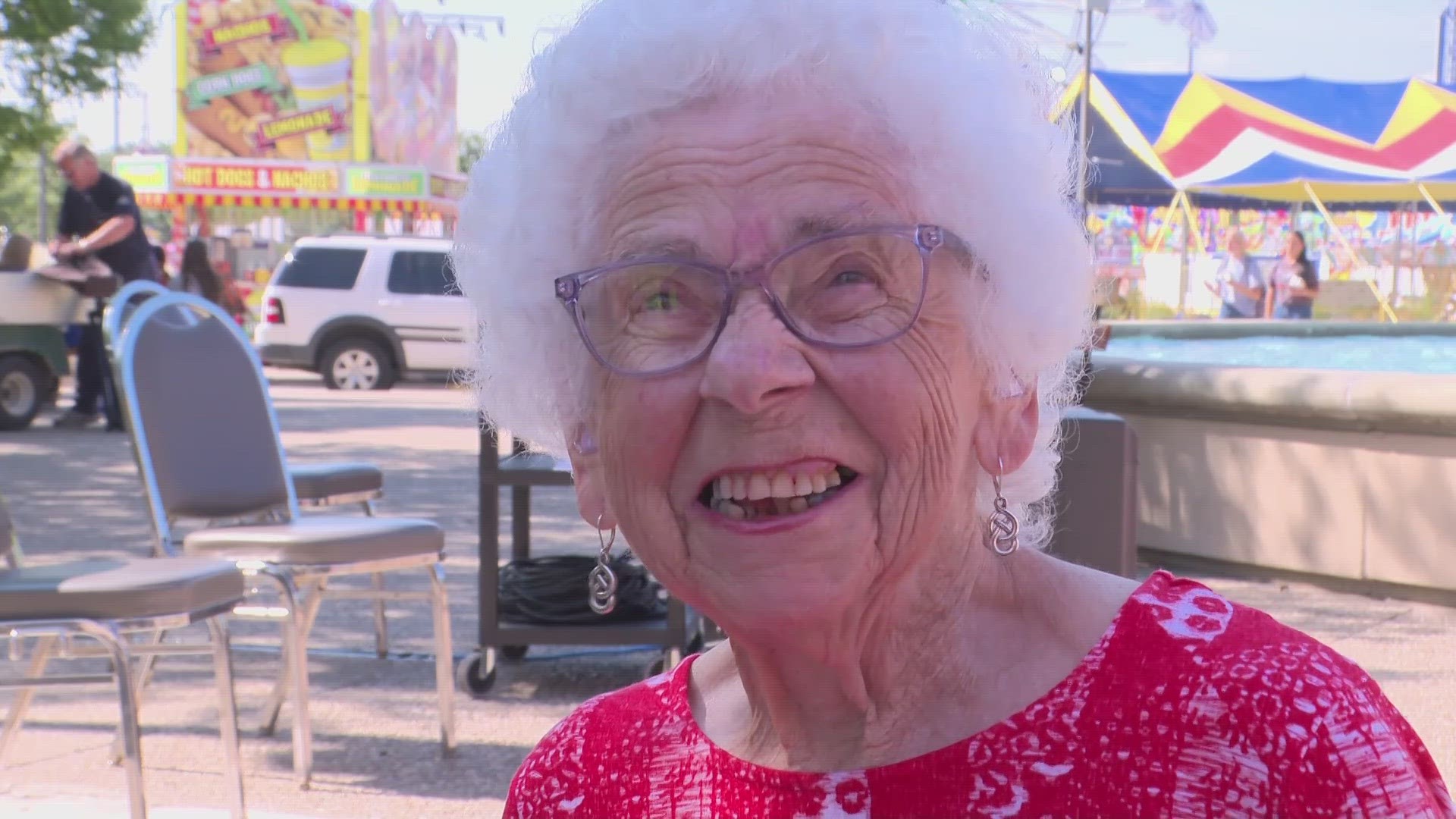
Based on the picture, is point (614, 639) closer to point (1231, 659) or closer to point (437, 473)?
point (1231, 659)

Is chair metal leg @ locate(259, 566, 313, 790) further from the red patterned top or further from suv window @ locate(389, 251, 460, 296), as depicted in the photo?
suv window @ locate(389, 251, 460, 296)

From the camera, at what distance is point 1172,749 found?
4.51 feet

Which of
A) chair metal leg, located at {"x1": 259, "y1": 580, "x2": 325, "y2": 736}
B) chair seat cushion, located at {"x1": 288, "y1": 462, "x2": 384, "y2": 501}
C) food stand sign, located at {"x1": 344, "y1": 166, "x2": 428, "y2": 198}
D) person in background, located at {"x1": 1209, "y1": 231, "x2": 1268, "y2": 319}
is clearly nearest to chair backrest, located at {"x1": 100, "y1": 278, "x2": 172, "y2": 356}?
chair seat cushion, located at {"x1": 288, "y1": 462, "x2": 384, "y2": 501}

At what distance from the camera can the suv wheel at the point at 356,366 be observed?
2025 cm

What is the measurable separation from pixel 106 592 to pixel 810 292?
262cm

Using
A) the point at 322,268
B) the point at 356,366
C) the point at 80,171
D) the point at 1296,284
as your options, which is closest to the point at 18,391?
the point at 80,171

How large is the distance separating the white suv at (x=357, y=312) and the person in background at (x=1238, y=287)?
10.1m

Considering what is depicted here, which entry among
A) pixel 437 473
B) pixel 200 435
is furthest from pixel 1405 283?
pixel 200 435

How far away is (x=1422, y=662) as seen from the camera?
5.80 meters

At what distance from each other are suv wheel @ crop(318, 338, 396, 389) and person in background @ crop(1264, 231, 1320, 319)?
1131cm

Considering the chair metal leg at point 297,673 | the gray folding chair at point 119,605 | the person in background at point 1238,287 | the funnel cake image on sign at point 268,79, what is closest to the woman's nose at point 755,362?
the gray folding chair at point 119,605

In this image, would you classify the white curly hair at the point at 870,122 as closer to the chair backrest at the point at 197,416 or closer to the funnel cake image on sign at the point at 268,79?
the chair backrest at the point at 197,416

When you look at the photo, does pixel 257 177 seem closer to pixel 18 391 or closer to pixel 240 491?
pixel 18 391

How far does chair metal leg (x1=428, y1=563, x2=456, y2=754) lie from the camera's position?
4812mm
